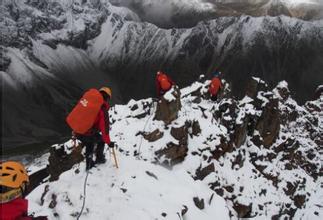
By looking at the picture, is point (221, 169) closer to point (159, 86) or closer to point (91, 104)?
point (159, 86)

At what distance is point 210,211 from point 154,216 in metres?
4.78

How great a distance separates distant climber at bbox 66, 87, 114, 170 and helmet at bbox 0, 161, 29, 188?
11.7ft

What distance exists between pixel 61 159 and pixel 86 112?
49.2ft

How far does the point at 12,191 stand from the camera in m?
7.73

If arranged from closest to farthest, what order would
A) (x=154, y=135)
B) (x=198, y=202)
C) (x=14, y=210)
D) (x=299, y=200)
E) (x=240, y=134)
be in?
(x=14, y=210), (x=198, y=202), (x=154, y=135), (x=240, y=134), (x=299, y=200)

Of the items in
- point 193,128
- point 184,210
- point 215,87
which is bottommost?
point 215,87

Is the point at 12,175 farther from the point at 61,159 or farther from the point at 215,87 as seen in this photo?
the point at 215,87

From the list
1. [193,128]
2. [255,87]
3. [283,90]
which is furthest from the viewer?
[283,90]

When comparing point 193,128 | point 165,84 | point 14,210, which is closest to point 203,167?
point 193,128

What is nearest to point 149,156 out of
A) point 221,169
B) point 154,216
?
point 221,169

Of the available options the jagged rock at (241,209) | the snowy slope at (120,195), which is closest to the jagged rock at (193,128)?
the jagged rock at (241,209)

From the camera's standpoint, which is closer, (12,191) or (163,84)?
(12,191)

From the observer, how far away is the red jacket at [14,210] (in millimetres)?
7645

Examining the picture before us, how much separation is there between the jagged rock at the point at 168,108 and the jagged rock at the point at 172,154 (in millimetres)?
1864
